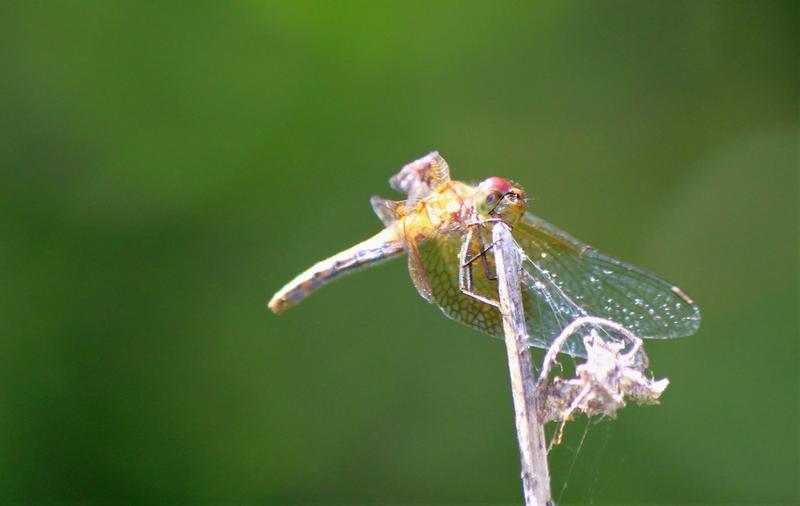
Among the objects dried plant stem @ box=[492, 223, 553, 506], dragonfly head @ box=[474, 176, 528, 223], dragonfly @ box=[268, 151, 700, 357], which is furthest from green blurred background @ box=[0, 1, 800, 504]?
dried plant stem @ box=[492, 223, 553, 506]

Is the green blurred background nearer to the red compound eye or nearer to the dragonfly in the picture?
the dragonfly


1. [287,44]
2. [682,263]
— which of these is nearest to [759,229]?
[682,263]

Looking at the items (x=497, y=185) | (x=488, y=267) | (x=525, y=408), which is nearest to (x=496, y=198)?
(x=497, y=185)

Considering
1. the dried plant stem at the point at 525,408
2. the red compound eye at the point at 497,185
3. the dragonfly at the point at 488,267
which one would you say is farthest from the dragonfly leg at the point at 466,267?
the dried plant stem at the point at 525,408

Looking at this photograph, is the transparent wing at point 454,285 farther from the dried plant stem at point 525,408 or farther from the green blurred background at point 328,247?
the green blurred background at point 328,247

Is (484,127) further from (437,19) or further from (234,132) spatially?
(234,132)

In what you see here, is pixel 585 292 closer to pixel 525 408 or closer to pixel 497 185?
pixel 497 185
